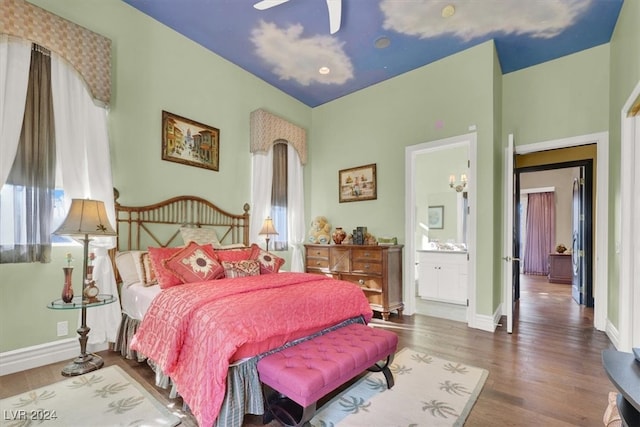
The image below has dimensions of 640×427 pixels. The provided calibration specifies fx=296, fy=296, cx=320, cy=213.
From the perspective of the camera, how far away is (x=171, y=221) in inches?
141

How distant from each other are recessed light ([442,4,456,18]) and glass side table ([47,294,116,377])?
4321mm

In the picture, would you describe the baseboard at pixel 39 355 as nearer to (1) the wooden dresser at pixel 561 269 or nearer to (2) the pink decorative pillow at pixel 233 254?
(2) the pink decorative pillow at pixel 233 254

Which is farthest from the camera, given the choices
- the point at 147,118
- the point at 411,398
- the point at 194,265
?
the point at 147,118

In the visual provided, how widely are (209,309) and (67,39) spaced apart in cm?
287

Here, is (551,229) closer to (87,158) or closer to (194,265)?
(194,265)

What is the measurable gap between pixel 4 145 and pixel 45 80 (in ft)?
2.33

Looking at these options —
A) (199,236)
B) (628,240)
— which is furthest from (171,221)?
(628,240)

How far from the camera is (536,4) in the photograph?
3.06m

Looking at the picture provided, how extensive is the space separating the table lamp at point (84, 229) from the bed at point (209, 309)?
Result: 30cm

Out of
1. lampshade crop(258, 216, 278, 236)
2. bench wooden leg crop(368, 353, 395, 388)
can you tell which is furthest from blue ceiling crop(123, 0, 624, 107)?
bench wooden leg crop(368, 353, 395, 388)

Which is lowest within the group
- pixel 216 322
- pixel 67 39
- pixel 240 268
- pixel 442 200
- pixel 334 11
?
pixel 216 322

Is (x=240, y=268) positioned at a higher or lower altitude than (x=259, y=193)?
lower

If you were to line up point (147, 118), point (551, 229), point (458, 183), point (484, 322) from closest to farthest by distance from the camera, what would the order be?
point (147, 118), point (484, 322), point (458, 183), point (551, 229)

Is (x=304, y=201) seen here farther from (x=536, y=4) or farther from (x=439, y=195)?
(x=536, y=4)
